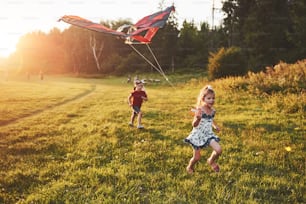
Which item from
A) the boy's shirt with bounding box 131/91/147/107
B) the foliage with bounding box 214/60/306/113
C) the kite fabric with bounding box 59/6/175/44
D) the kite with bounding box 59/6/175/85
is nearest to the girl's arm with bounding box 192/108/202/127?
the kite with bounding box 59/6/175/85

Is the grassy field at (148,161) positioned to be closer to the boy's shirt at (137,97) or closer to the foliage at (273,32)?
the boy's shirt at (137,97)

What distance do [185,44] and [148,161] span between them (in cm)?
6053

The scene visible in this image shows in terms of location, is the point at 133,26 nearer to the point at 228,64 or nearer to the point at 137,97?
the point at 137,97

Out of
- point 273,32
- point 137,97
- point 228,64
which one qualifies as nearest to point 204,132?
point 137,97

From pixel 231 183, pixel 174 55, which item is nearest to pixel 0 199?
pixel 231 183

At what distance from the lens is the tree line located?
3797cm

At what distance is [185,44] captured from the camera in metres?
65.6

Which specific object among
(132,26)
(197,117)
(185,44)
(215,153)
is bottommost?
(215,153)

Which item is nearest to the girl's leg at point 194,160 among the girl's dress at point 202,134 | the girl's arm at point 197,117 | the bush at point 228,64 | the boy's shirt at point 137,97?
the girl's dress at point 202,134

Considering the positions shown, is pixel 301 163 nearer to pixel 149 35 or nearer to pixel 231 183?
pixel 231 183

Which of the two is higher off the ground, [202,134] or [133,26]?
[133,26]

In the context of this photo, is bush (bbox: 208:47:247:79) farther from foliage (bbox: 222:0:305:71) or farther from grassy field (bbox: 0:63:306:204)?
grassy field (bbox: 0:63:306:204)

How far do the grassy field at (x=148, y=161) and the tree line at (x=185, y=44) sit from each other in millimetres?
19674

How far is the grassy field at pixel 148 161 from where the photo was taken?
17.8ft
